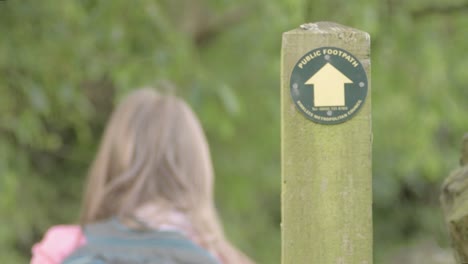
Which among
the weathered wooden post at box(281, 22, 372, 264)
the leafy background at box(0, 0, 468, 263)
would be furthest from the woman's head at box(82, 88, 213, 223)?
the weathered wooden post at box(281, 22, 372, 264)

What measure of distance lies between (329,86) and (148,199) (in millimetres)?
1192

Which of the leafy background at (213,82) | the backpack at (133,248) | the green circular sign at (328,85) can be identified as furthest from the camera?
the leafy background at (213,82)

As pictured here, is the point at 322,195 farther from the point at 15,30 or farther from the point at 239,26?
the point at 239,26

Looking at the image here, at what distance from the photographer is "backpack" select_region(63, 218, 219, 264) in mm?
2410

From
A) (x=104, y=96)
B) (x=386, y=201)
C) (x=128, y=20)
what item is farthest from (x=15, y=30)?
(x=386, y=201)

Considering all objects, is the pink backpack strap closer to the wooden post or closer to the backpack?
the backpack

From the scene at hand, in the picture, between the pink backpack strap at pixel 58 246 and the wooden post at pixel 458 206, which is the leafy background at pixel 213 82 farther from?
the wooden post at pixel 458 206

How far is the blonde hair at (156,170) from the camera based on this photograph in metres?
2.64

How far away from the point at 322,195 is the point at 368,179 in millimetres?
77

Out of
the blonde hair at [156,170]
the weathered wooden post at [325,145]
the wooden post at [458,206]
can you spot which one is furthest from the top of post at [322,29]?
the blonde hair at [156,170]

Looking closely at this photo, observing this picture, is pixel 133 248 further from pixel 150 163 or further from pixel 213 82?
pixel 213 82

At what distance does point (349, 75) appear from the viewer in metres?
1.53

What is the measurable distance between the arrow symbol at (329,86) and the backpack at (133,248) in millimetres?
1015

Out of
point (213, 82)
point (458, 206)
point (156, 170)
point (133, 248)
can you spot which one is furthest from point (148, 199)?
point (213, 82)
